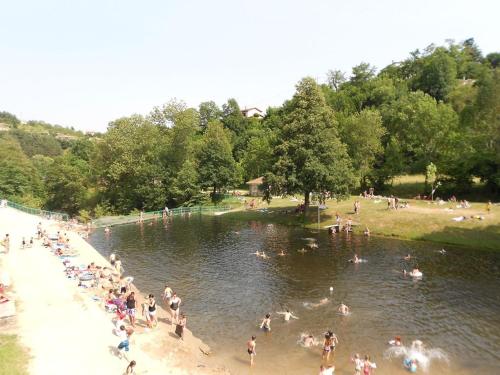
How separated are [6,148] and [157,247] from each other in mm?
82524

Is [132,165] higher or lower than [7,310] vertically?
higher

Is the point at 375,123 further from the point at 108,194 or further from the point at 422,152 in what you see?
the point at 108,194

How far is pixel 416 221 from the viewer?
166 ft

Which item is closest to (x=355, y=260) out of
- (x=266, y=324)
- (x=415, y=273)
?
(x=415, y=273)

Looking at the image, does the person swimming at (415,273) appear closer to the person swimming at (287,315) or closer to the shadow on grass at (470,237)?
the shadow on grass at (470,237)

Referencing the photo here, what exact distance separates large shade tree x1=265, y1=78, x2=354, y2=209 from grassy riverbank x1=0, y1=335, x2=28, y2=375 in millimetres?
38950

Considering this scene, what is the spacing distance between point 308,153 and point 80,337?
39.2 m

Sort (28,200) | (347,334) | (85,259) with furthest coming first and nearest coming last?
(28,200), (85,259), (347,334)

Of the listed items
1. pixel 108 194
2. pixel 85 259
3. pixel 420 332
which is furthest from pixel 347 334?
pixel 108 194

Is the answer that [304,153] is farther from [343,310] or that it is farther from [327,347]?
[327,347]

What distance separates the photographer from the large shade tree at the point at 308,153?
54.7 metres

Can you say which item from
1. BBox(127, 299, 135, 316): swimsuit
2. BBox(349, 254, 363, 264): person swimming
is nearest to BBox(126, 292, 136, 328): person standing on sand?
BBox(127, 299, 135, 316): swimsuit

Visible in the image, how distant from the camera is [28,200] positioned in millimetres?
93438

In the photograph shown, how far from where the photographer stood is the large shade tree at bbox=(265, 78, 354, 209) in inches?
2153
